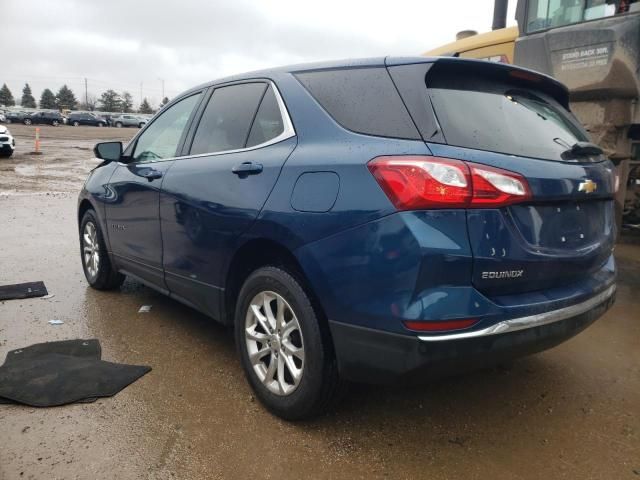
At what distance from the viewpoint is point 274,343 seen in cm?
280

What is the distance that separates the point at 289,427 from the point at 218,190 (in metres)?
1.35

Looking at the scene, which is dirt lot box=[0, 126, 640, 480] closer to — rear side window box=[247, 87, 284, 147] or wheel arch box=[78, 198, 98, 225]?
wheel arch box=[78, 198, 98, 225]

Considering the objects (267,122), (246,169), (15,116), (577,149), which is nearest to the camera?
(577,149)

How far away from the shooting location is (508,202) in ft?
7.34

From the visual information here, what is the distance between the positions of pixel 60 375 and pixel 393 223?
2.29m

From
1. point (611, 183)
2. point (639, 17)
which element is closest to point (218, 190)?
A: point (611, 183)

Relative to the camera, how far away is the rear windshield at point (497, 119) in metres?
2.36

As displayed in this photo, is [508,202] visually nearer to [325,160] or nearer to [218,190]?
[325,160]

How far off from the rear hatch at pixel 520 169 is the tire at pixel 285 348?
794mm

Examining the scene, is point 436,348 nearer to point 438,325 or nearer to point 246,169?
point 438,325

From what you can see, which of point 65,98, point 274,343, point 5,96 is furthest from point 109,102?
point 274,343

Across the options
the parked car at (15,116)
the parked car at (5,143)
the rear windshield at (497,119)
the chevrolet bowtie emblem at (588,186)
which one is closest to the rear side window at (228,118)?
the rear windshield at (497,119)

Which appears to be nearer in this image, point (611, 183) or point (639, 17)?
point (611, 183)

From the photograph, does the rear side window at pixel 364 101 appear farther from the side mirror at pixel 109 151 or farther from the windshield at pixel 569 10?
the windshield at pixel 569 10
